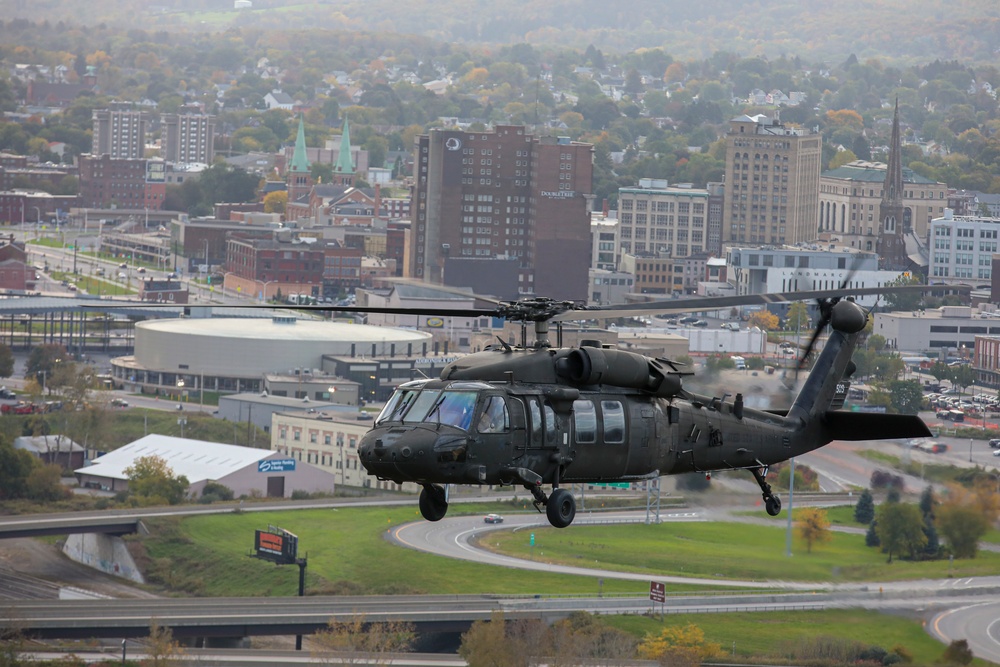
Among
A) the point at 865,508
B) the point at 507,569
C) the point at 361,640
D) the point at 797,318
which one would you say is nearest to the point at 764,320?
the point at 797,318

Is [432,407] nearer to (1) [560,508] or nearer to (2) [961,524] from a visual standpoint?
(1) [560,508]

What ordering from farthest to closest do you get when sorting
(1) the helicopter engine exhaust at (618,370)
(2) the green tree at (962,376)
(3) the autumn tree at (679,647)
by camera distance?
1. (2) the green tree at (962,376)
2. (3) the autumn tree at (679,647)
3. (1) the helicopter engine exhaust at (618,370)

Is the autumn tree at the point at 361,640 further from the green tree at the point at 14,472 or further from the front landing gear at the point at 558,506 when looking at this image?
the front landing gear at the point at 558,506

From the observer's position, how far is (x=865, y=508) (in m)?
60.1

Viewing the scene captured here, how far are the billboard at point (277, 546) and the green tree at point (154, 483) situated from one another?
38.0 ft

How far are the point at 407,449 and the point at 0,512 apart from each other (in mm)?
58392

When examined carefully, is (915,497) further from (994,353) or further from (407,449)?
(994,353)

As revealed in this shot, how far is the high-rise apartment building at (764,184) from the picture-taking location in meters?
187

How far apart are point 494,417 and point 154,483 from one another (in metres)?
60.4

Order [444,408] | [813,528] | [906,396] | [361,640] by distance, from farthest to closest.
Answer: [906,396]
[813,528]
[361,640]
[444,408]

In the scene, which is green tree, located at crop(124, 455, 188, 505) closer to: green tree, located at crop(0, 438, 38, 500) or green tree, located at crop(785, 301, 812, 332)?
green tree, located at crop(0, 438, 38, 500)

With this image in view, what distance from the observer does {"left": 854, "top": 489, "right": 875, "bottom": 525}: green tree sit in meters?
58.9

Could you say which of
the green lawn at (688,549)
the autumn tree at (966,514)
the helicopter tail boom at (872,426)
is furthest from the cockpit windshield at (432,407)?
the green lawn at (688,549)

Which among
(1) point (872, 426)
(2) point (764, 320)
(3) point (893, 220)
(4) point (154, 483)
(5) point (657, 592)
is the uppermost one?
(3) point (893, 220)
